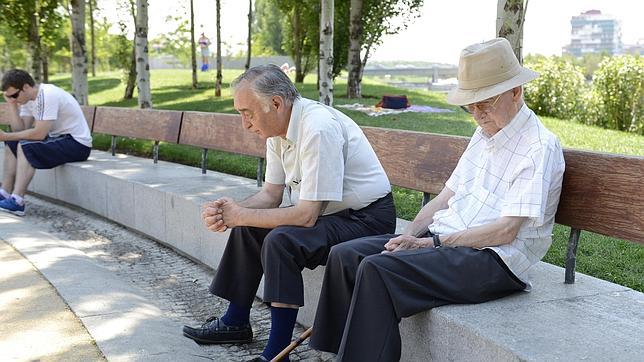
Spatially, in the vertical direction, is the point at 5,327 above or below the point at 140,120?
below

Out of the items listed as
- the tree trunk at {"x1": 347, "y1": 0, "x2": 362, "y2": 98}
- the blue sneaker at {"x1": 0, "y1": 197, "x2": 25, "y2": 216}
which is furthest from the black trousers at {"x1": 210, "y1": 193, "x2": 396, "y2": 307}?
the tree trunk at {"x1": 347, "y1": 0, "x2": 362, "y2": 98}

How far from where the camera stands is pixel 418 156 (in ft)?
14.3

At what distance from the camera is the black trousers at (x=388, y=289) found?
2818 millimetres

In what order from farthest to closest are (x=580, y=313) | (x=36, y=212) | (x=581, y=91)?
1. (x=581, y=91)
2. (x=36, y=212)
3. (x=580, y=313)

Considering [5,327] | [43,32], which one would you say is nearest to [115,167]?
[5,327]

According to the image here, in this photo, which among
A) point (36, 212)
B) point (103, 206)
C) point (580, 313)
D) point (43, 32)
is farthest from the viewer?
point (43, 32)

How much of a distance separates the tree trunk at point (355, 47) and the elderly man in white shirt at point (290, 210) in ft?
45.6

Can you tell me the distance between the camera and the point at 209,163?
28.4 ft

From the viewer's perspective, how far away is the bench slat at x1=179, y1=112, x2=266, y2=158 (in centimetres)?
607

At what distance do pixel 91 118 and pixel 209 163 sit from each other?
1679 millimetres

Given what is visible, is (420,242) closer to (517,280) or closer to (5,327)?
(517,280)

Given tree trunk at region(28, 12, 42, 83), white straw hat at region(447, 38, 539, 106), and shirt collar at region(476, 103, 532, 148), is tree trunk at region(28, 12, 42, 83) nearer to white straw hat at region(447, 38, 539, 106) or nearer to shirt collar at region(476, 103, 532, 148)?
white straw hat at region(447, 38, 539, 106)

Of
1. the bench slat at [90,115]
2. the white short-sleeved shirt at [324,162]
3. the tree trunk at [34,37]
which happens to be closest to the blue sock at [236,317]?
the white short-sleeved shirt at [324,162]

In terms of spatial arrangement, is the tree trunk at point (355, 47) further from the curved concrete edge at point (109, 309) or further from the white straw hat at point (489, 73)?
the white straw hat at point (489, 73)
